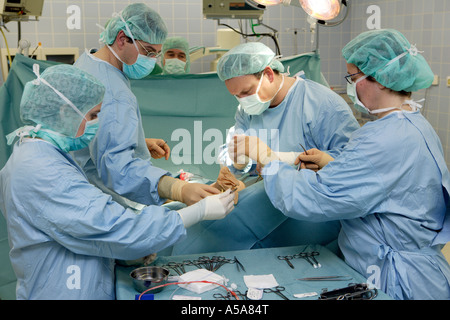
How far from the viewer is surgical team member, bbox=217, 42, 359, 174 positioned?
2.14 m

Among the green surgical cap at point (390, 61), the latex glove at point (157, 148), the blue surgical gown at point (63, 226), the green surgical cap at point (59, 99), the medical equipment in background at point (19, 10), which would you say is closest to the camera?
the blue surgical gown at point (63, 226)

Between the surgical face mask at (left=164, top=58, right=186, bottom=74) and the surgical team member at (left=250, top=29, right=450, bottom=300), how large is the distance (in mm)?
2586

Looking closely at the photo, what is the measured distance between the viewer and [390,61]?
5.47 ft

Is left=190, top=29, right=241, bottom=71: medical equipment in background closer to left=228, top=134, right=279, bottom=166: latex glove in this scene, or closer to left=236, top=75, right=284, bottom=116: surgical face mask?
left=236, top=75, right=284, bottom=116: surgical face mask

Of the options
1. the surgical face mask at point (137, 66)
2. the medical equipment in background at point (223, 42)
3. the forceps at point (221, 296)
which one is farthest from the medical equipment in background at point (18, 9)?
the forceps at point (221, 296)

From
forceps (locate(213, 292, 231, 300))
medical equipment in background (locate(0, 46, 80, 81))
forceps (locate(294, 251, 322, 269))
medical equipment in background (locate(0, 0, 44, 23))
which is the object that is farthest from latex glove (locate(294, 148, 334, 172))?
medical equipment in background (locate(0, 46, 80, 81))

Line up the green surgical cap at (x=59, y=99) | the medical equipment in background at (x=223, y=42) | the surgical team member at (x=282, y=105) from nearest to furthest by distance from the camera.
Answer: the green surgical cap at (x=59, y=99)
the surgical team member at (x=282, y=105)
the medical equipment in background at (x=223, y=42)

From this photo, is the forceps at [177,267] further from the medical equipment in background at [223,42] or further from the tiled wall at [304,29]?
the medical equipment in background at [223,42]

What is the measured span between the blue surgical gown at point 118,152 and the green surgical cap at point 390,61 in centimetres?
91

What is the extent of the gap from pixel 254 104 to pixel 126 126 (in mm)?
621

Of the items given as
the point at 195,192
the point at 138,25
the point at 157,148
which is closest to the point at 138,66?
the point at 138,25

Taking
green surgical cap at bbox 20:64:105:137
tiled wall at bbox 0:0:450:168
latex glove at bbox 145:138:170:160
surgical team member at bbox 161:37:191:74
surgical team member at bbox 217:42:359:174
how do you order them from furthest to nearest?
tiled wall at bbox 0:0:450:168 < surgical team member at bbox 161:37:191:74 < latex glove at bbox 145:138:170:160 < surgical team member at bbox 217:42:359:174 < green surgical cap at bbox 20:64:105:137

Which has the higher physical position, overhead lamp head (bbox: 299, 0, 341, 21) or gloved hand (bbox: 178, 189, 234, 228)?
overhead lamp head (bbox: 299, 0, 341, 21)

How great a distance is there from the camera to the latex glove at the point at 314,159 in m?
1.95
